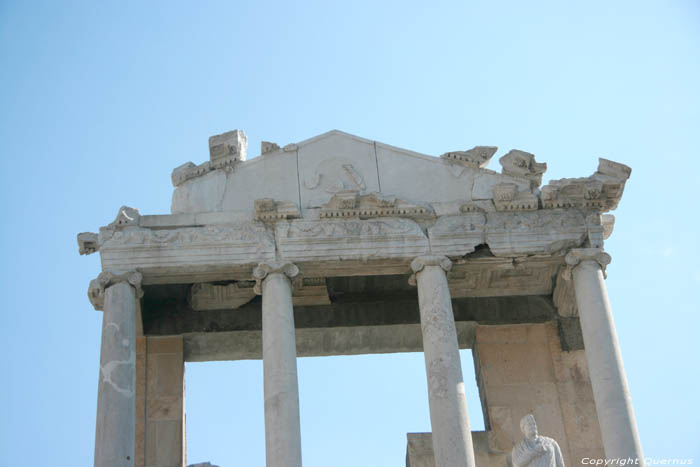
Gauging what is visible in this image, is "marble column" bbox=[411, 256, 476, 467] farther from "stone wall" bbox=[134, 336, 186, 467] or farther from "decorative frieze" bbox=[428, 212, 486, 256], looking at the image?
"stone wall" bbox=[134, 336, 186, 467]

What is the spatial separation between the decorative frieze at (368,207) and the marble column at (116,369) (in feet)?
10.9

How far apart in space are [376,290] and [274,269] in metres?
3.50

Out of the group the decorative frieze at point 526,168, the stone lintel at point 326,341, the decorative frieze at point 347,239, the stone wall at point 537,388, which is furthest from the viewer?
the stone lintel at point 326,341

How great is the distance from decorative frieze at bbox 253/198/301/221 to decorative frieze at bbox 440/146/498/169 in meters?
2.86

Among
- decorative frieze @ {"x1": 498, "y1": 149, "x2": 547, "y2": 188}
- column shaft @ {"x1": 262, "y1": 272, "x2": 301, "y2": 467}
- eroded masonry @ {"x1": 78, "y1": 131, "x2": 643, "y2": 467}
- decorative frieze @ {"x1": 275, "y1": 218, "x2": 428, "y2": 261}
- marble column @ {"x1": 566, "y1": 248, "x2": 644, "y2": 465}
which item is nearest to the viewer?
column shaft @ {"x1": 262, "y1": 272, "x2": 301, "y2": 467}

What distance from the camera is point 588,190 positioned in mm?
21281

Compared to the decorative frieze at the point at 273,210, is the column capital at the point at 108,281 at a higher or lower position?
lower

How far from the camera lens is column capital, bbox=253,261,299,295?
20.5 metres

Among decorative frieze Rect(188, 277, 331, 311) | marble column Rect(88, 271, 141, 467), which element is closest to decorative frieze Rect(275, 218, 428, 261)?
decorative frieze Rect(188, 277, 331, 311)

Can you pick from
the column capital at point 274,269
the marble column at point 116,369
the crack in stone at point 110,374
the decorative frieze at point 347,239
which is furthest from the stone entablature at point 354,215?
the crack in stone at point 110,374

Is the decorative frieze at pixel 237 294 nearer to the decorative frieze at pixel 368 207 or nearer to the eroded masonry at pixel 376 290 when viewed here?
the eroded masonry at pixel 376 290

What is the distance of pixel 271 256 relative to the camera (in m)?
20.8

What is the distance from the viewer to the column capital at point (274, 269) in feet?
A: 67.4

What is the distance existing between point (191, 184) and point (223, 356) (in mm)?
3516
